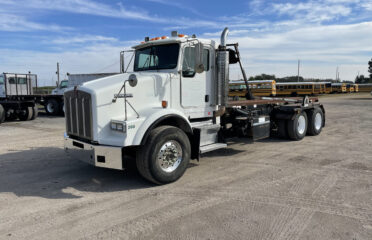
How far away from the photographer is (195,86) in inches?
250

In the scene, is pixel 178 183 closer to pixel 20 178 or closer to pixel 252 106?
pixel 20 178

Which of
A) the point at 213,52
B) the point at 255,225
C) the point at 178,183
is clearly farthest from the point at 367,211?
the point at 213,52

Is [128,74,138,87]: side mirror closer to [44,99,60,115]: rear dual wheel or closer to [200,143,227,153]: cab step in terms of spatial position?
[200,143,227,153]: cab step

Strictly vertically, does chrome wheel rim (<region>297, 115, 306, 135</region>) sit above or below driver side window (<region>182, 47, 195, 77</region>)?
below

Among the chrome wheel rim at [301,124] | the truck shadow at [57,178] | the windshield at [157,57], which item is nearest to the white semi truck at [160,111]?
the windshield at [157,57]

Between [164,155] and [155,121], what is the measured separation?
0.66 meters

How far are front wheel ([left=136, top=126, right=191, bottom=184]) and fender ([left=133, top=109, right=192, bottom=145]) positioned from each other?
98 mm

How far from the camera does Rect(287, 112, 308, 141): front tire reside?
9418 mm

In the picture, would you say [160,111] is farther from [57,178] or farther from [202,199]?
[57,178]

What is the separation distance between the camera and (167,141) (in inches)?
210

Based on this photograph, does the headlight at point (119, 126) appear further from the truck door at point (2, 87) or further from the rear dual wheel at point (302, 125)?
the truck door at point (2, 87)

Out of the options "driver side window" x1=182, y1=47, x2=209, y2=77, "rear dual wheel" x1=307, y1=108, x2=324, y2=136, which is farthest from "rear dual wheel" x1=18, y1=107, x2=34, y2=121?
"rear dual wheel" x1=307, y1=108, x2=324, y2=136

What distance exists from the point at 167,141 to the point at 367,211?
330 centimetres

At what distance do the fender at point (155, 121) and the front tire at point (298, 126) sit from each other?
16.1 feet
